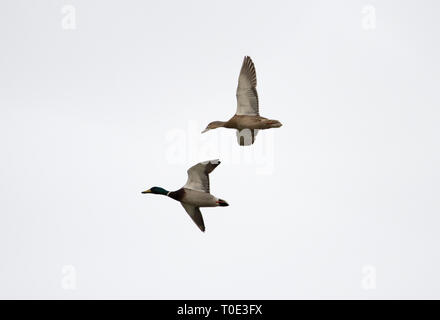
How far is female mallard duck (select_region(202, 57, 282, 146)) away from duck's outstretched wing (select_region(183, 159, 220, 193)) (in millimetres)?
1485

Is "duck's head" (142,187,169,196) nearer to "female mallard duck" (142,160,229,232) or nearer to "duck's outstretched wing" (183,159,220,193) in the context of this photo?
"female mallard duck" (142,160,229,232)

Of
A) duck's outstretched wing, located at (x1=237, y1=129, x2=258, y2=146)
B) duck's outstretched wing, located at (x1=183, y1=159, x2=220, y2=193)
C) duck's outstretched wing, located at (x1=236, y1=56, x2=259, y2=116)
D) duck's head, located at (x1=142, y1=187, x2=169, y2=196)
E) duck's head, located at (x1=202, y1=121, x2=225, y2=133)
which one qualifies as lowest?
duck's head, located at (x1=142, y1=187, x2=169, y2=196)

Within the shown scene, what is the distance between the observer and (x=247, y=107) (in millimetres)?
18047

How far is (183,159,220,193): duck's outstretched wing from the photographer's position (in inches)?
664

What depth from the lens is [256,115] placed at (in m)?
18.0

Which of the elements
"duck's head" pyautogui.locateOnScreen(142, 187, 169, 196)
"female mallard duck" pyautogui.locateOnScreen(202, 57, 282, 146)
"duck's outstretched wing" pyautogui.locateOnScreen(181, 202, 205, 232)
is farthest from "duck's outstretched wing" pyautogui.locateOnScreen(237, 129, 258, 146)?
"duck's head" pyautogui.locateOnScreen(142, 187, 169, 196)

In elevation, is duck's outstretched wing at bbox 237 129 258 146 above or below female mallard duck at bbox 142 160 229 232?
above

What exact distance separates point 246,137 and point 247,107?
0.95m

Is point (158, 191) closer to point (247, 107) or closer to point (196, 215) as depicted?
point (196, 215)
